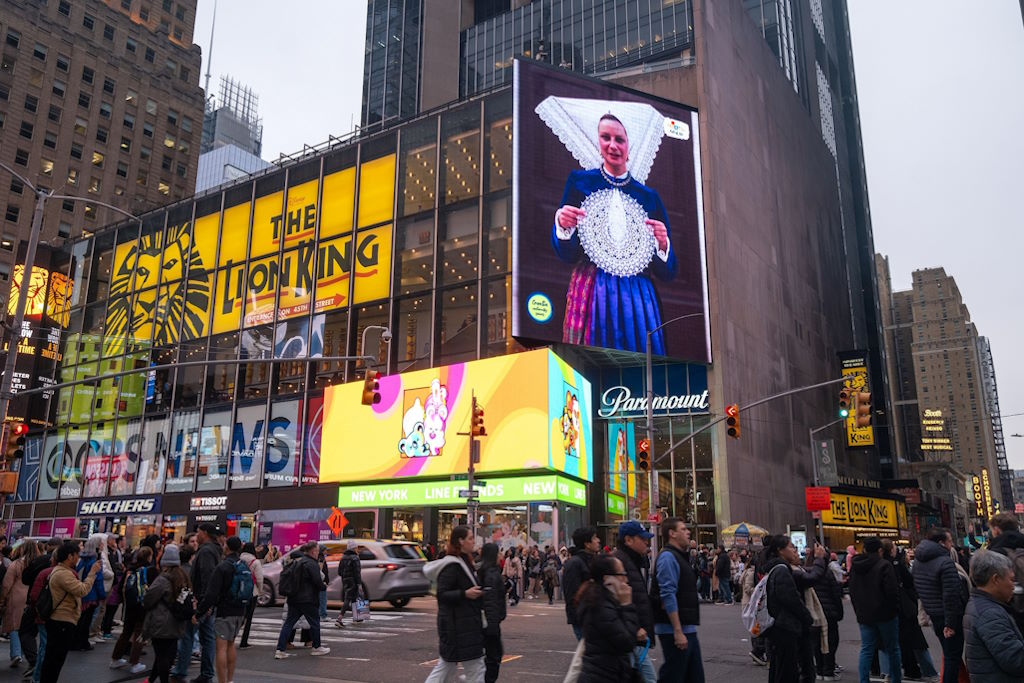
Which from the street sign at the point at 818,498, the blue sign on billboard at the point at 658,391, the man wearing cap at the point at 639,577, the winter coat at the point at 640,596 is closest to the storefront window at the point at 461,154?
the blue sign on billboard at the point at 658,391

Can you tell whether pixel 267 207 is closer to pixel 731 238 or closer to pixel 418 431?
pixel 418 431

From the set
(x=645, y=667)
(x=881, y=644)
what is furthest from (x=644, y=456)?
(x=645, y=667)

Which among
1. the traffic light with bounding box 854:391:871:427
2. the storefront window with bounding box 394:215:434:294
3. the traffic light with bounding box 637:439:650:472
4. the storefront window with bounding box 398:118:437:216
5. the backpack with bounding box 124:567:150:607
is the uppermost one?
the storefront window with bounding box 398:118:437:216

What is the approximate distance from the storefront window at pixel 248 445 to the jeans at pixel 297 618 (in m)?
30.9

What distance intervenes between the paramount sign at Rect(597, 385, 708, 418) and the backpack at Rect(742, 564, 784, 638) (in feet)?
107

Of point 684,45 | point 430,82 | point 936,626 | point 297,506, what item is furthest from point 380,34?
point 936,626

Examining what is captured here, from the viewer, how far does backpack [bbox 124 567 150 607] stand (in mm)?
13203

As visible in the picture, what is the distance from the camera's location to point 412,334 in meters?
40.7

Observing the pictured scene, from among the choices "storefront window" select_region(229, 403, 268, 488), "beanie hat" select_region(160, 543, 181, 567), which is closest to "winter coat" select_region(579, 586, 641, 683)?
"beanie hat" select_region(160, 543, 181, 567)

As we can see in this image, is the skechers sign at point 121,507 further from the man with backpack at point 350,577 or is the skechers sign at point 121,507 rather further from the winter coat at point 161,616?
the winter coat at point 161,616

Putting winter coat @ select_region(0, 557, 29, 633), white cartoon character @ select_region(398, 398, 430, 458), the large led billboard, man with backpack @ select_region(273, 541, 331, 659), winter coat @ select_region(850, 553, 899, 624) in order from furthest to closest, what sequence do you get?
the large led billboard, white cartoon character @ select_region(398, 398, 430, 458), man with backpack @ select_region(273, 541, 331, 659), winter coat @ select_region(0, 557, 29, 633), winter coat @ select_region(850, 553, 899, 624)

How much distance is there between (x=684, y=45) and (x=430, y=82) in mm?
27800

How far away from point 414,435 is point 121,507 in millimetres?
21622

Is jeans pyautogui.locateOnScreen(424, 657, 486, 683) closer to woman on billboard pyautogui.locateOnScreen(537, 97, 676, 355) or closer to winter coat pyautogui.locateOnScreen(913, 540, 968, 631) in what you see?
winter coat pyautogui.locateOnScreen(913, 540, 968, 631)
